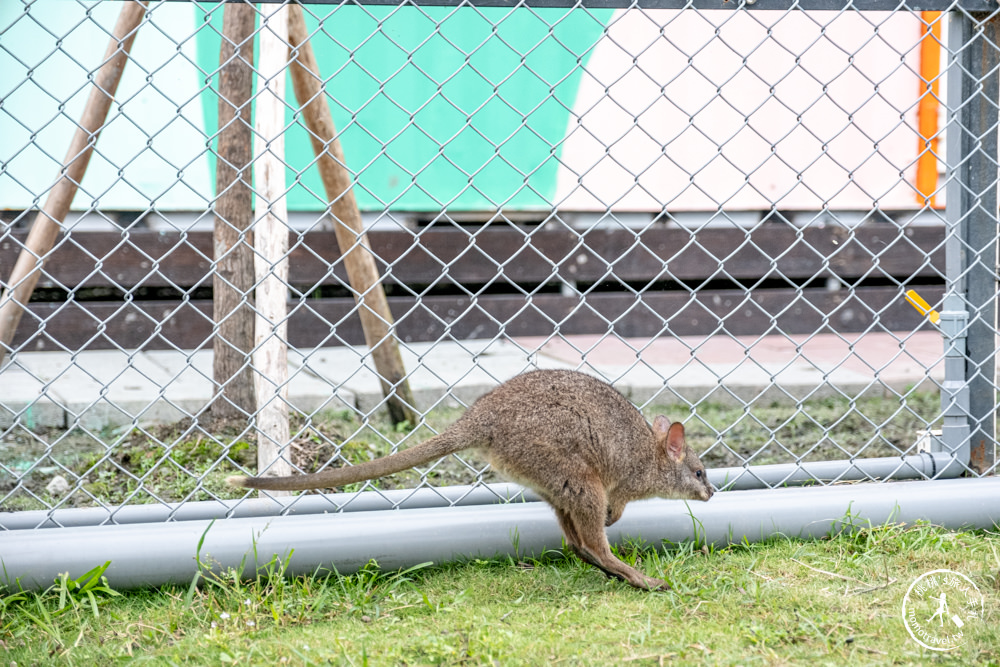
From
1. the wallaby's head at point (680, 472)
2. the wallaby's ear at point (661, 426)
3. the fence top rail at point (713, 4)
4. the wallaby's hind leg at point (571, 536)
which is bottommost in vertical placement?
the wallaby's hind leg at point (571, 536)

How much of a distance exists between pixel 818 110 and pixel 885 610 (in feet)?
16.3

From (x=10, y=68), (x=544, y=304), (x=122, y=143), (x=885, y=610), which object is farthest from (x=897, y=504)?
(x=10, y=68)

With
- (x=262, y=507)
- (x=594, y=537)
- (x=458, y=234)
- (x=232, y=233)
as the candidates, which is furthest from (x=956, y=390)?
(x=458, y=234)

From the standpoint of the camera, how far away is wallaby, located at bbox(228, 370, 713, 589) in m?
2.33

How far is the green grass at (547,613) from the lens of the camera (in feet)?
6.43

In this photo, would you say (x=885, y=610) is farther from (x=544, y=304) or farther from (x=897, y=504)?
(x=544, y=304)

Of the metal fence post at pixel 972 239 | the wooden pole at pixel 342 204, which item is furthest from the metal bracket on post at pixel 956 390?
the wooden pole at pixel 342 204

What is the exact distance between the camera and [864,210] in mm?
6500

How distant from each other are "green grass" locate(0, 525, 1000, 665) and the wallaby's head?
212mm

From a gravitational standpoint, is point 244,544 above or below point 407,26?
below

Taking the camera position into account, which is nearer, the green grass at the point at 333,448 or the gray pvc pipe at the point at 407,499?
the gray pvc pipe at the point at 407,499

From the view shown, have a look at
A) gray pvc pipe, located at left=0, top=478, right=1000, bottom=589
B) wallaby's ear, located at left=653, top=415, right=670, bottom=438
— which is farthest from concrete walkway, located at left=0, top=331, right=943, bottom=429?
gray pvc pipe, located at left=0, top=478, right=1000, bottom=589

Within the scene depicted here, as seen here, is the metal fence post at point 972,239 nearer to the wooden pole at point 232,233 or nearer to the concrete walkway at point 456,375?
the concrete walkway at point 456,375

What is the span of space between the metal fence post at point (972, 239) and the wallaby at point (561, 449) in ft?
3.70
